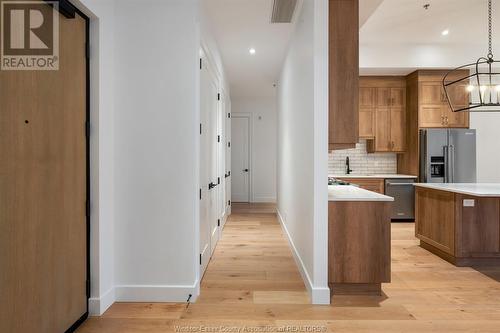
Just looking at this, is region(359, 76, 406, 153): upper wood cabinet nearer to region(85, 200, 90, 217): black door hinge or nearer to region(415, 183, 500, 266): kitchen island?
region(415, 183, 500, 266): kitchen island

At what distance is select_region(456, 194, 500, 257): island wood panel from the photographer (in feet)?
11.6

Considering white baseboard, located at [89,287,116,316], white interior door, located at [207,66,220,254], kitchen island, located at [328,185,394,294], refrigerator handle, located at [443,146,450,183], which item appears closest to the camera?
white baseboard, located at [89,287,116,316]

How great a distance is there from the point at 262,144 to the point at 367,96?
3.24 meters

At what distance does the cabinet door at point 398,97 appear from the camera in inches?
241

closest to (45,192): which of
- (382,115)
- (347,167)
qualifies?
(347,167)

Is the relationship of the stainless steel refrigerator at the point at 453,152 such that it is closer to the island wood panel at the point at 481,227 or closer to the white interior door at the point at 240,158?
the island wood panel at the point at 481,227

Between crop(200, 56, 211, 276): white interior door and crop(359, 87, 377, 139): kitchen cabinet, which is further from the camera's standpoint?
crop(359, 87, 377, 139): kitchen cabinet

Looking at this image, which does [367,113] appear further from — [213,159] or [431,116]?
[213,159]

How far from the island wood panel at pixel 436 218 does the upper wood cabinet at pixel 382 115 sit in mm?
1955

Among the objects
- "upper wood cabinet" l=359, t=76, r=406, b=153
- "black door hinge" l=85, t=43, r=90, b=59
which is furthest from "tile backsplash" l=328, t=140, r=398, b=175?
"black door hinge" l=85, t=43, r=90, b=59

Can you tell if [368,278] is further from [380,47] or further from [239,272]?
[380,47]

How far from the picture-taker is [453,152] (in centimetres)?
560

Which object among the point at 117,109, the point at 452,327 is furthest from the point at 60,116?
the point at 452,327

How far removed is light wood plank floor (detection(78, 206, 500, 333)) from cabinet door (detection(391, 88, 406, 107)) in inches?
135
